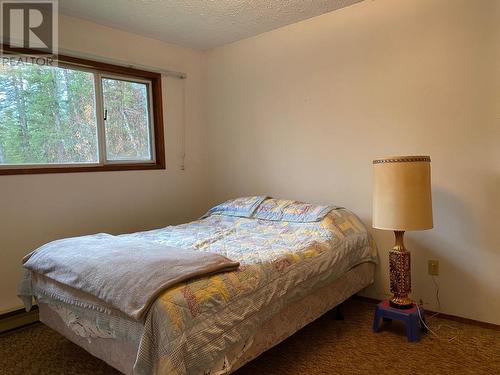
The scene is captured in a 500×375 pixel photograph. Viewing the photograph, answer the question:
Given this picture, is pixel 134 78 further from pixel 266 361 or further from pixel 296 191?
pixel 266 361

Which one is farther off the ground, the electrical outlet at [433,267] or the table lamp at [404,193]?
the table lamp at [404,193]

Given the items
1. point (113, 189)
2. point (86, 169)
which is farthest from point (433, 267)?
point (86, 169)

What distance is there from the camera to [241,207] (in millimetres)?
3146

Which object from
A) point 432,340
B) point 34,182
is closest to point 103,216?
point 34,182

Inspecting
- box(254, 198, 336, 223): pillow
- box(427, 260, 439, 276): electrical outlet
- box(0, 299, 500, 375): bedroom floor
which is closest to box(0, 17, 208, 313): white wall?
box(0, 299, 500, 375): bedroom floor

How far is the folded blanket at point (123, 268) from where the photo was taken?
4.74ft

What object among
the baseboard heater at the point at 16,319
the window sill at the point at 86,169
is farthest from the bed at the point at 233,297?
the window sill at the point at 86,169

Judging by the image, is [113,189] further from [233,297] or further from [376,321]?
[376,321]

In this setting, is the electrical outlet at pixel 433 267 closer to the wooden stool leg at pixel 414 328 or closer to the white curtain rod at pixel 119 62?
the wooden stool leg at pixel 414 328

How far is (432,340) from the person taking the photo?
Result: 2.20 m

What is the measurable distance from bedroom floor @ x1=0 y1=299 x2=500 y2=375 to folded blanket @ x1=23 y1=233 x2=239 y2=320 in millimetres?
561

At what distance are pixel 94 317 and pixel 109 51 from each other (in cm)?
232

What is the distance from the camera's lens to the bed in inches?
54.2

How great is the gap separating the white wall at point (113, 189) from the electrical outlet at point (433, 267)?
225 centimetres
